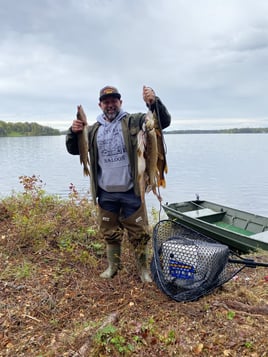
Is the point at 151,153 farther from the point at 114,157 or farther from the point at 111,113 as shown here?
the point at 111,113

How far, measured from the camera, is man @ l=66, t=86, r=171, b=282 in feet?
11.4

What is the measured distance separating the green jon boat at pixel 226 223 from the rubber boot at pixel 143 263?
4.38 metres

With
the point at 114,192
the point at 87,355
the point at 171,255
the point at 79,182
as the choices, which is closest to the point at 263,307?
the point at 171,255

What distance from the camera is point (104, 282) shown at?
3.80 metres

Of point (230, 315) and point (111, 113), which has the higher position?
point (111, 113)

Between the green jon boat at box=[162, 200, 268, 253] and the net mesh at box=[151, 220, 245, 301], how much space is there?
437 cm

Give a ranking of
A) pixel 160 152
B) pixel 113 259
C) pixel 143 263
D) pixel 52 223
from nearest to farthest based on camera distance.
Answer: pixel 160 152 → pixel 143 263 → pixel 113 259 → pixel 52 223

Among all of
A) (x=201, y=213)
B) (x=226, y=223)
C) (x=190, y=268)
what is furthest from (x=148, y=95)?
(x=226, y=223)

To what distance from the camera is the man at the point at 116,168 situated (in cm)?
348

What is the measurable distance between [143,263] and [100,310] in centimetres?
86

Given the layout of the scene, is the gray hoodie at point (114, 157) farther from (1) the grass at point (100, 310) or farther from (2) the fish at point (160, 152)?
(1) the grass at point (100, 310)

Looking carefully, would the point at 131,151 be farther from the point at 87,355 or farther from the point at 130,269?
the point at 87,355

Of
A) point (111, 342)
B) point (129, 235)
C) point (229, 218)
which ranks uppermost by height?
point (129, 235)

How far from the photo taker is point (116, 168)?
11.7 feet
